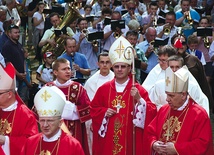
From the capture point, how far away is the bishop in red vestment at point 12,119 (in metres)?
7.89

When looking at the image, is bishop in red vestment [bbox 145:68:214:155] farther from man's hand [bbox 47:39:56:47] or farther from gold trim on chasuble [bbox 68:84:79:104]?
man's hand [bbox 47:39:56:47]

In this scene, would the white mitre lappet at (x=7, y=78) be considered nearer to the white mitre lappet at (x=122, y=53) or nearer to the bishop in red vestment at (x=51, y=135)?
the bishop in red vestment at (x=51, y=135)

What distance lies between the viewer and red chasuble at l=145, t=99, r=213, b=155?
770 cm

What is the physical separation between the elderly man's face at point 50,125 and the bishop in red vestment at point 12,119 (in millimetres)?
913

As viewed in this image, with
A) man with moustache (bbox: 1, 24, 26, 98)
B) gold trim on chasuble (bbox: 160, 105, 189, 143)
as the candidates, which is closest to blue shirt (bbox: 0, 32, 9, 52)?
man with moustache (bbox: 1, 24, 26, 98)

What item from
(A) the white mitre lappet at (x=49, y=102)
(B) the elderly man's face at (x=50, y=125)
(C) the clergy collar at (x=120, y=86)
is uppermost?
(A) the white mitre lappet at (x=49, y=102)

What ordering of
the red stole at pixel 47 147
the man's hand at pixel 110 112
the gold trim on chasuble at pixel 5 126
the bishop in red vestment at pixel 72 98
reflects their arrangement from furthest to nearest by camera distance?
the bishop in red vestment at pixel 72 98, the man's hand at pixel 110 112, the gold trim on chasuble at pixel 5 126, the red stole at pixel 47 147

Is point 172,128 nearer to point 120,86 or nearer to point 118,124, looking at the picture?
point 118,124

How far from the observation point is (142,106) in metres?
9.01

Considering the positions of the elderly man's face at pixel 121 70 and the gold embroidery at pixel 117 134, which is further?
the gold embroidery at pixel 117 134

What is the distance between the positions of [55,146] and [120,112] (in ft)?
7.60

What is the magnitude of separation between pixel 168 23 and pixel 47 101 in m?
8.12

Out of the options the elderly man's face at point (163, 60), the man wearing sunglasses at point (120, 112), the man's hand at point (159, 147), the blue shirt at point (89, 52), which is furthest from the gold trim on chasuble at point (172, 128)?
the blue shirt at point (89, 52)

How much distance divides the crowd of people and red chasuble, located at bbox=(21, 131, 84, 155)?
0.01 metres
